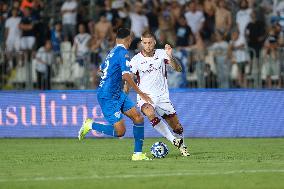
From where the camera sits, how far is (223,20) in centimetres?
2403

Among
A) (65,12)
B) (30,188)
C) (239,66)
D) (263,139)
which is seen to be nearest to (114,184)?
(30,188)

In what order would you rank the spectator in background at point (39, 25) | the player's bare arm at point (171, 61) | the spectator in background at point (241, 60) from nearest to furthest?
the player's bare arm at point (171, 61)
the spectator in background at point (241, 60)
the spectator in background at point (39, 25)

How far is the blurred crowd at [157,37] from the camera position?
74.6ft

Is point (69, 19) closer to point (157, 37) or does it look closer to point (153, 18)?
point (153, 18)

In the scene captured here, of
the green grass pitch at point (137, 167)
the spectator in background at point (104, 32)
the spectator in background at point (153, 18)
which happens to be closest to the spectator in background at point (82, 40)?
the spectator in background at point (104, 32)

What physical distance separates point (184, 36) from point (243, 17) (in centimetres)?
172

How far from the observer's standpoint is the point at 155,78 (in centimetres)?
1599

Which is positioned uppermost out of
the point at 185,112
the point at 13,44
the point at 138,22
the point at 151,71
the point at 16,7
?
the point at 16,7

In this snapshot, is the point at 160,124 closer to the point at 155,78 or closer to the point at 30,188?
the point at 155,78

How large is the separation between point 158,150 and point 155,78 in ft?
5.48

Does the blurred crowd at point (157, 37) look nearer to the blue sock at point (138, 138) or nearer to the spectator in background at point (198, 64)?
the spectator in background at point (198, 64)

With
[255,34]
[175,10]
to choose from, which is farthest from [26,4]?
[255,34]

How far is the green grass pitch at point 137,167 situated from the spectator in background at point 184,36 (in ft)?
17.7

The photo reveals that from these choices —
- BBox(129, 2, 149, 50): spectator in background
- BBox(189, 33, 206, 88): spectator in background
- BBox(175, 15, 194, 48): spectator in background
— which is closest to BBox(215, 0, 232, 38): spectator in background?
BBox(175, 15, 194, 48): spectator in background
